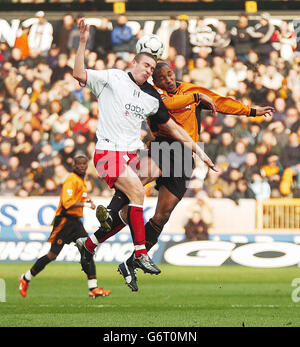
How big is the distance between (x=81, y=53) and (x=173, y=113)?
1.98 meters

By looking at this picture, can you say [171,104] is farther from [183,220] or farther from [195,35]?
[195,35]

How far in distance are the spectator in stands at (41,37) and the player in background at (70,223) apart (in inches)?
283

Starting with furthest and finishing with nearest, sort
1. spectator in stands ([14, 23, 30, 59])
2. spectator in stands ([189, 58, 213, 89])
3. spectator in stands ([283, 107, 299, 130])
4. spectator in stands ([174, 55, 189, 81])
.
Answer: spectator in stands ([14, 23, 30, 59]) < spectator in stands ([189, 58, 213, 89]) < spectator in stands ([174, 55, 189, 81]) < spectator in stands ([283, 107, 299, 130])

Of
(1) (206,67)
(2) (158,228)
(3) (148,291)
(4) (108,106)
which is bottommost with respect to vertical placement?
(3) (148,291)

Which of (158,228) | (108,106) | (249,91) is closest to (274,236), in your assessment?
(249,91)

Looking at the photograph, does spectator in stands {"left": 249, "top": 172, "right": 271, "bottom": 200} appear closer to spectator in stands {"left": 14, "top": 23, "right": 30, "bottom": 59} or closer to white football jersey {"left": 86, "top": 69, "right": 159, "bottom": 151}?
spectator in stands {"left": 14, "top": 23, "right": 30, "bottom": 59}

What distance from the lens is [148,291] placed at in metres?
15.3

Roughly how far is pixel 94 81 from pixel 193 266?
964cm

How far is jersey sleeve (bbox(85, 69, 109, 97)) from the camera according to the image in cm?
969

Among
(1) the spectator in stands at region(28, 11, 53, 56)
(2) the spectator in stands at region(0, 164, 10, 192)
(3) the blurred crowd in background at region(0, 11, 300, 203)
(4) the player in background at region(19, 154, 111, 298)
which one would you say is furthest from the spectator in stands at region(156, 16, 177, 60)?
(4) the player in background at region(19, 154, 111, 298)

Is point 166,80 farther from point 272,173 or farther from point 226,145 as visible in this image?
point 272,173

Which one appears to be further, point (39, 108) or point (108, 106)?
point (39, 108)

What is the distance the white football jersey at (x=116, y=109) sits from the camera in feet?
32.3

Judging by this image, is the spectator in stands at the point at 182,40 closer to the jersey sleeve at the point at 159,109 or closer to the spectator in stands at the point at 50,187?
the spectator in stands at the point at 50,187
